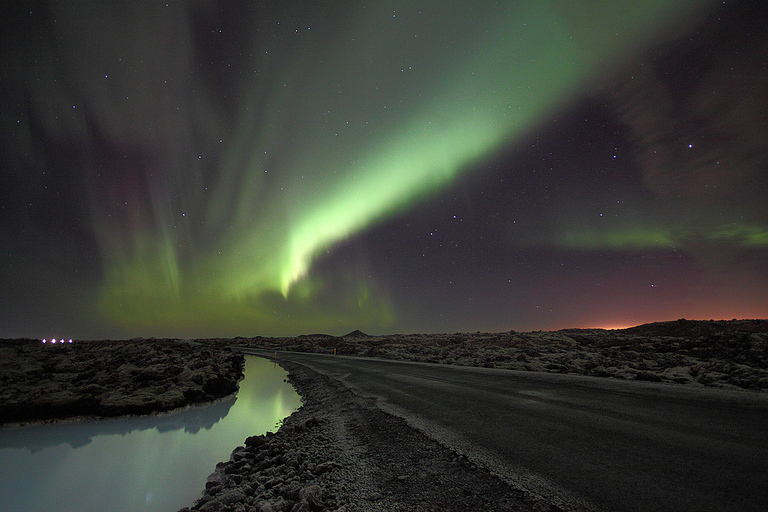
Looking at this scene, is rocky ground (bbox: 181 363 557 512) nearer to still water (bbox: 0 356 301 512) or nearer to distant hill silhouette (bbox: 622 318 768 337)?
still water (bbox: 0 356 301 512)

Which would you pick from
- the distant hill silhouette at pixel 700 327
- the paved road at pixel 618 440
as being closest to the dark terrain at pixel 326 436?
the paved road at pixel 618 440

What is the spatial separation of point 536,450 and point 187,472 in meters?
7.52

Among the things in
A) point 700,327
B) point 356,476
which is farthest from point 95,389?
point 700,327

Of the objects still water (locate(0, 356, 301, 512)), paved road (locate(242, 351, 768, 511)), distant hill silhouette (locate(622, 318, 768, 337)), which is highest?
paved road (locate(242, 351, 768, 511))

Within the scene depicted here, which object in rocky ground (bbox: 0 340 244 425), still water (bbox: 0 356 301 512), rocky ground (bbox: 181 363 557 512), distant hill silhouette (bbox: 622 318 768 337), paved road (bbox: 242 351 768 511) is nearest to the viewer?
paved road (bbox: 242 351 768 511)

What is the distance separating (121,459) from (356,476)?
→ 754cm

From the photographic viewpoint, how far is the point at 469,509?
323 centimetres

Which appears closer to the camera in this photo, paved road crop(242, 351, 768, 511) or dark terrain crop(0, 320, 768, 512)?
paved road crop(242, 351, 768, 511)

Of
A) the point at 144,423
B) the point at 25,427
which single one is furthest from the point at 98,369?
the point at 144,423

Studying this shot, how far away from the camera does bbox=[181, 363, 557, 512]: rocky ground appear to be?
354 centimetres

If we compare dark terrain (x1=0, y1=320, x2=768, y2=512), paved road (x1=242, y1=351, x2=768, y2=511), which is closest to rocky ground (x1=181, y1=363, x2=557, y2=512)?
dark terrain (x1=0, y1=320, x2=768, y2=512)

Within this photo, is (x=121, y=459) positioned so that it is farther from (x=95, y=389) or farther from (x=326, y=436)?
(x=95, y=389)

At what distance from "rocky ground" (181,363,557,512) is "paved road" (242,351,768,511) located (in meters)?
0.42

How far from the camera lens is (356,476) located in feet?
15.0
